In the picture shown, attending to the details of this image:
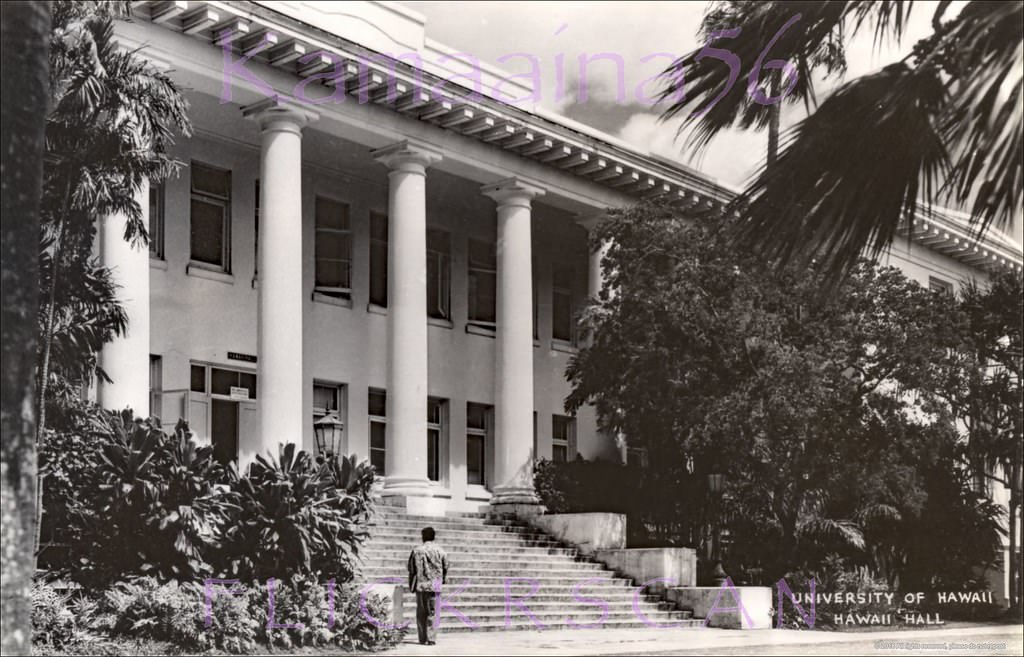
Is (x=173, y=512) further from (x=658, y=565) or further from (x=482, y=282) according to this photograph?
(x=482, y=282)

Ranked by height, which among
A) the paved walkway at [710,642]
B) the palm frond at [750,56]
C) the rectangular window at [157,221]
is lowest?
the paved walkway at [710,642]

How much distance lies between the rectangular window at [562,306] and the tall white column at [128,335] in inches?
605

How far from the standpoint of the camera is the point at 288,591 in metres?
16.2

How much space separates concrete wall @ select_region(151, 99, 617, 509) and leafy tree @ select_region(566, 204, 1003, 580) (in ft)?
17.7

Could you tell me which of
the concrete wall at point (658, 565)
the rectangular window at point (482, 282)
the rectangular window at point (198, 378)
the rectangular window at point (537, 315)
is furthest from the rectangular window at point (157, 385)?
the rectangular window at point (537, 315)

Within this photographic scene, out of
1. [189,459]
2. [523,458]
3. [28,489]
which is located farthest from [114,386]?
[28,489]

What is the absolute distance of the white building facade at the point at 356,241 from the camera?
22734 mm

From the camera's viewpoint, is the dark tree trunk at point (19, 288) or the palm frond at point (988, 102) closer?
the dark tree trunk at point (19, 288)

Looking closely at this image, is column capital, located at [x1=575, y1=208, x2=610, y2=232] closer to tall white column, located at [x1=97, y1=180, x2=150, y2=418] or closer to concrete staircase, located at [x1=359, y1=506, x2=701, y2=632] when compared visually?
concrete staircase, located at [x1=359, y1=506, x2=701, y2=632]

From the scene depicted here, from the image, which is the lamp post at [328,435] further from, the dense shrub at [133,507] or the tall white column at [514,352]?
the tall white column at [514,352]

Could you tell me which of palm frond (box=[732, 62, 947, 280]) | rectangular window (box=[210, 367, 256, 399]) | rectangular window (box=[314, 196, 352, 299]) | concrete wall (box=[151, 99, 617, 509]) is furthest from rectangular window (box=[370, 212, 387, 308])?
palm frond (box=[732, 62, 947, 280])

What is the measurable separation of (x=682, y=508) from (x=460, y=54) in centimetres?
994

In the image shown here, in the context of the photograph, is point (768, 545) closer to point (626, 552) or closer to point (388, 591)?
point (626, 552)

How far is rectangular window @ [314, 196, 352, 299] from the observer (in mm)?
28703
